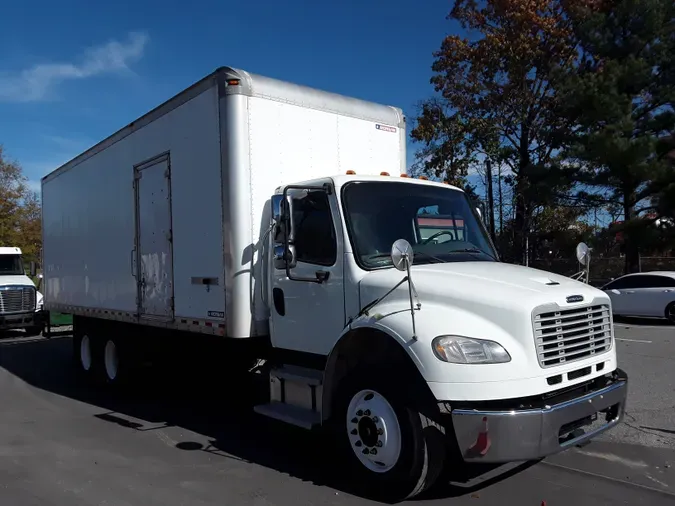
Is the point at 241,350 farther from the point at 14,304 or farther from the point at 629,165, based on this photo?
the point at 629,165

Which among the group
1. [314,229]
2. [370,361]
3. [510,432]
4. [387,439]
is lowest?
[387,439]

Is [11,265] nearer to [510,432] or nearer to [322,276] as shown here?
[322,276]

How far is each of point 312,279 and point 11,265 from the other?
16440 mm

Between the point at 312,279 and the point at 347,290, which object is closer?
the point at 347,290

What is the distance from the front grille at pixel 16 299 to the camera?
17359mm

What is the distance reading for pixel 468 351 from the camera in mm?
4305

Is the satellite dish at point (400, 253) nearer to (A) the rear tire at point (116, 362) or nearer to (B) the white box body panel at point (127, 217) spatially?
(B) the white box body panel at point (127, 217)

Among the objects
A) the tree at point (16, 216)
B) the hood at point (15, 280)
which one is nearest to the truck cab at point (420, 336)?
the hood at point (15, 280)

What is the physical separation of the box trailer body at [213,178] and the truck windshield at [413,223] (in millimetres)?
1147

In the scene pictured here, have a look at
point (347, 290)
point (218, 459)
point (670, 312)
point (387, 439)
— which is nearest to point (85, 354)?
point (218, 459)

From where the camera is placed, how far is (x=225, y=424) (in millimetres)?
7234

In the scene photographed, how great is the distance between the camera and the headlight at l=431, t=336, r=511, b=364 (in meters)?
4.28

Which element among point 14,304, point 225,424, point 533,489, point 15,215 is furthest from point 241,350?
point 15,215

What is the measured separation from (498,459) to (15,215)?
129ft
